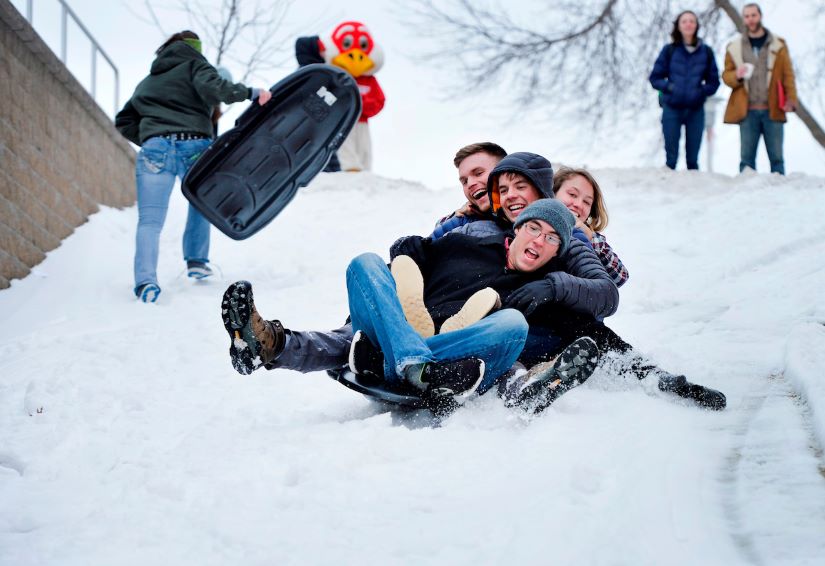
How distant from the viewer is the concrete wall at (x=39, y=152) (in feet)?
17.4

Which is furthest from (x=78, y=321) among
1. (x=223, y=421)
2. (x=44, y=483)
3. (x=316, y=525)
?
(x=316, y=525)

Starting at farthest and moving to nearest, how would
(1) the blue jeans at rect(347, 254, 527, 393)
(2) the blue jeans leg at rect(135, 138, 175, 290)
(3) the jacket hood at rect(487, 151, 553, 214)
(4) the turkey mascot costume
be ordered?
1. (4) the turkey mascot costume
2. (2) the blue jeans leg at rect(135, 138, 175, 290)
3. (3) the jacket hood at rect(487, 151, 553, 214)
4. (1) the blue jeans at rect(347, 254, 527, 393)

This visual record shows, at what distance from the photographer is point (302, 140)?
5.52 meters

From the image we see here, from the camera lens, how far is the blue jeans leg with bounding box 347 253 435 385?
104 inches

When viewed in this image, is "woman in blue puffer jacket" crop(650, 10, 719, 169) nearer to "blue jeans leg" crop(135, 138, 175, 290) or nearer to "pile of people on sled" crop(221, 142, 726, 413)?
"blue jeans leg" crop(135, 138, 175, 290)

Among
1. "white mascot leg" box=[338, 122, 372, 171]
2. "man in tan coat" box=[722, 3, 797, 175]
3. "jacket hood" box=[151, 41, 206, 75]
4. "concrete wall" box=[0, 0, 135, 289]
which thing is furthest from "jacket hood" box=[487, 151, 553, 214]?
"white mascot leg" box=[338, 122, 372, 171]

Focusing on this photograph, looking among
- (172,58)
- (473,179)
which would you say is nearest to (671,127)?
(172,58)

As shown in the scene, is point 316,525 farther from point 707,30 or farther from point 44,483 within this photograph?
point 707,30

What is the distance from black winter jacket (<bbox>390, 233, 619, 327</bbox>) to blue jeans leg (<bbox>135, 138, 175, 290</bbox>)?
251cm

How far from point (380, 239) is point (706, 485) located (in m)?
5.71

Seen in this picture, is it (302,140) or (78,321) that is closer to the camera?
(78,321)

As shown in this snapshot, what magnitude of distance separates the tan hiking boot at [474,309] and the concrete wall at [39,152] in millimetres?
3374

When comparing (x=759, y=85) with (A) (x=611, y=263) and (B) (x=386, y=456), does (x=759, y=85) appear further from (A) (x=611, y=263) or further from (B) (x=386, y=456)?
(B) (x=386, y=456)

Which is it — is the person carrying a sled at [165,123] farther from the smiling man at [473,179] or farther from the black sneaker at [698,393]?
the black sneaker at [698,393]
